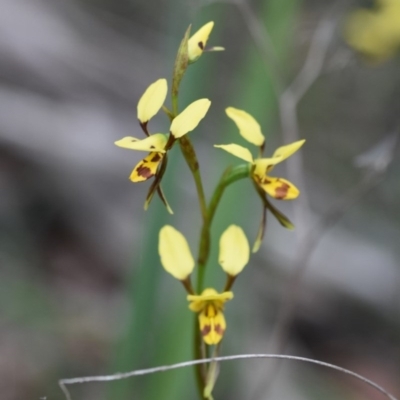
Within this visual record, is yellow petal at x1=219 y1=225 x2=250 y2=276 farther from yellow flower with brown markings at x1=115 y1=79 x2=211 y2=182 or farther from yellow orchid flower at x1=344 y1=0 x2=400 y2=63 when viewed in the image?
yellow orchid flower at x1=344 y1=0 x2=400 y2=63

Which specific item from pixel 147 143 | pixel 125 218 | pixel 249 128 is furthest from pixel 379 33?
pixel 125 218

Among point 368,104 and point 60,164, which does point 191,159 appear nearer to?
point 60,164

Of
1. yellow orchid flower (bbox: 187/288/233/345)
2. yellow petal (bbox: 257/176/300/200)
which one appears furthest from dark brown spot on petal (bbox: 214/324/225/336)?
yellow petal (bbox: 257/176/300/200)

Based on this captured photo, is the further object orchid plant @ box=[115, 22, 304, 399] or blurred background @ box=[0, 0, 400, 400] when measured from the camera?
blurred background @ box=[0, 0, 400, 400]

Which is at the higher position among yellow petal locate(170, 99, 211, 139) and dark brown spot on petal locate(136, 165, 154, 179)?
yellow petal locate(170, 99, 211, 139)

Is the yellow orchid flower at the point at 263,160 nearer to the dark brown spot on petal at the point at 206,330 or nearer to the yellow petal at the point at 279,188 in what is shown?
the yellow petal at the point at 279,188

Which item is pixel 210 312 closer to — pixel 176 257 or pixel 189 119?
pixel 176 257
